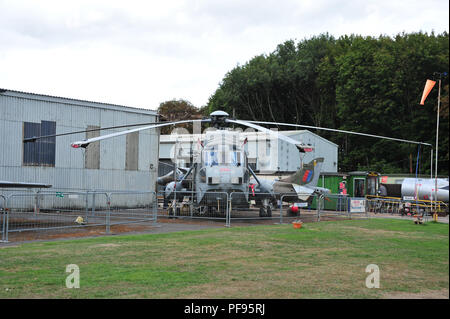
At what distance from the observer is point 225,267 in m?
8.53

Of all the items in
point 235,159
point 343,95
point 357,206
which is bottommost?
point 357,206

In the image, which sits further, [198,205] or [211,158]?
[198,205]

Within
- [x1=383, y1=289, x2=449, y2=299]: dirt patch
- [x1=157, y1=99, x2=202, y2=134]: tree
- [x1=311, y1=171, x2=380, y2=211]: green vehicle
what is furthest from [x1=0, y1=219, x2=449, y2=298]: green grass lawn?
[x1=157, y1=99, x2=202, y2=134]: tree

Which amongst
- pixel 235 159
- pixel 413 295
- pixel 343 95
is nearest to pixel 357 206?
pixel 235 159

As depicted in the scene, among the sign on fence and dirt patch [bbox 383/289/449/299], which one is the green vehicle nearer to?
the sign on fence

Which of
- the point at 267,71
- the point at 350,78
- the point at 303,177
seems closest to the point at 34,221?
the point at 303,177

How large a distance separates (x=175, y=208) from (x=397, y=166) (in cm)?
3215

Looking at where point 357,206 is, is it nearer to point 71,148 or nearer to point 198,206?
point 198,206

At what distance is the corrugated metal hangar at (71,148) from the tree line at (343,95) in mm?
18441

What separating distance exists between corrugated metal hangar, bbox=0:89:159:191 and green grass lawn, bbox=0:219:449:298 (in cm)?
1375

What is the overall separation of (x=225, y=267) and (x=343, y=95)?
138 ft

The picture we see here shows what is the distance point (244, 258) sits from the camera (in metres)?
9.70

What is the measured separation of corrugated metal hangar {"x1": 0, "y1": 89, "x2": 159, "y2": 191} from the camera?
2438 cm

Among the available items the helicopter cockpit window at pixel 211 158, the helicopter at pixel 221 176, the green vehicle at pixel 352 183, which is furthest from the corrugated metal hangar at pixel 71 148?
the green vehicle at pixel 352 183
